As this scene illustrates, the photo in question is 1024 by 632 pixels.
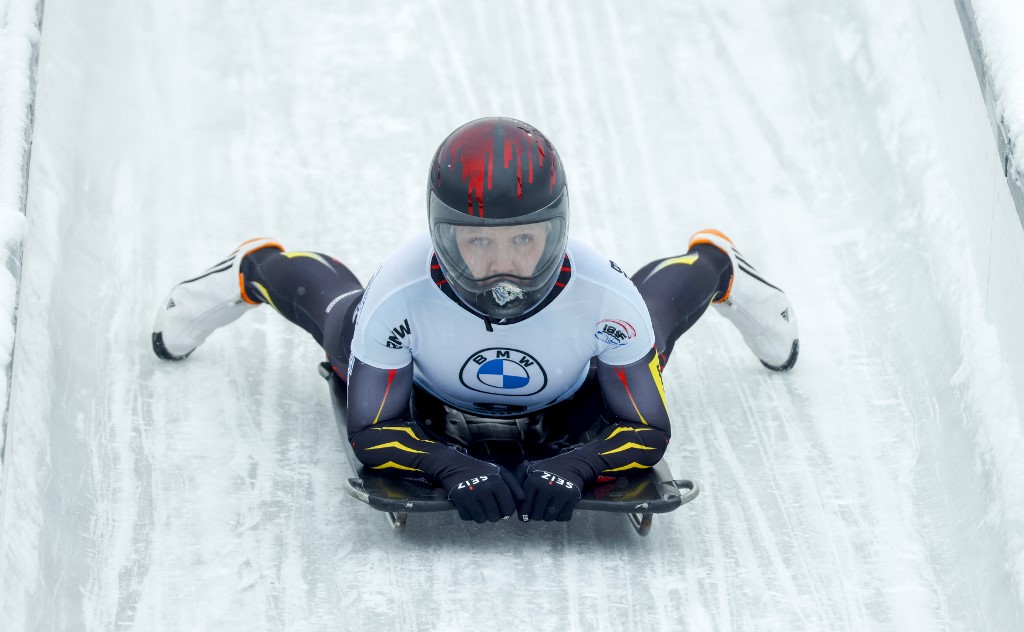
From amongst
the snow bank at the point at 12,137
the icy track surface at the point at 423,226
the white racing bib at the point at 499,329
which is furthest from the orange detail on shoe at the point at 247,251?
the white racing bib at the point at 499,329

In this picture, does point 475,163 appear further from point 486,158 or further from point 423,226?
point 423,226

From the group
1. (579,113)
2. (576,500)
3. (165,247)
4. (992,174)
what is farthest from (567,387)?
(579,113)

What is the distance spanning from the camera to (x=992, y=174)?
501cm

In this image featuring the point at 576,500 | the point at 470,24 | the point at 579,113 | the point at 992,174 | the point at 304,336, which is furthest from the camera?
the point at 470,24

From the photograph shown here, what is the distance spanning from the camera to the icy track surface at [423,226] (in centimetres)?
414

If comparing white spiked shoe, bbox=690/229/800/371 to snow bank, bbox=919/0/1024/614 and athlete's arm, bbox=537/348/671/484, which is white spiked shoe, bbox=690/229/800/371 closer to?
snow bank, bbox=919/0/1024/614

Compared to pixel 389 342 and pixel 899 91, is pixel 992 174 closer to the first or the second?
pixel 899 91

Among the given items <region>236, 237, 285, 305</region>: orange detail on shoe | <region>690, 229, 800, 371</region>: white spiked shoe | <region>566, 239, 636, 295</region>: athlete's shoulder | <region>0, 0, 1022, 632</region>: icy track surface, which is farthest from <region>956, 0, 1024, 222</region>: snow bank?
<region>236, 237, 285, 305</region>: orange detail on shoe

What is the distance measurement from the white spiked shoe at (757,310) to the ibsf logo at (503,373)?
98cm

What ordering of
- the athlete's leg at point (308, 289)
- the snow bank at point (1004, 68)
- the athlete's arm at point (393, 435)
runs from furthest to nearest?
the athlete's leg at point (308, 289) < the snow bank at point (1004, 68) < the athlete's arm at point (393, 435)

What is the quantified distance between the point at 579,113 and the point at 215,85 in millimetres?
1628

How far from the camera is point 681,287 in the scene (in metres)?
4.95

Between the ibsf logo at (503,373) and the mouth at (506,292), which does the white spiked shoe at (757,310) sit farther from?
the mouth at (506,292)

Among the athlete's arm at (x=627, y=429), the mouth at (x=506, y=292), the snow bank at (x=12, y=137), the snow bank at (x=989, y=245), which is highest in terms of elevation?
the snow bank at (x=12, y=137)
